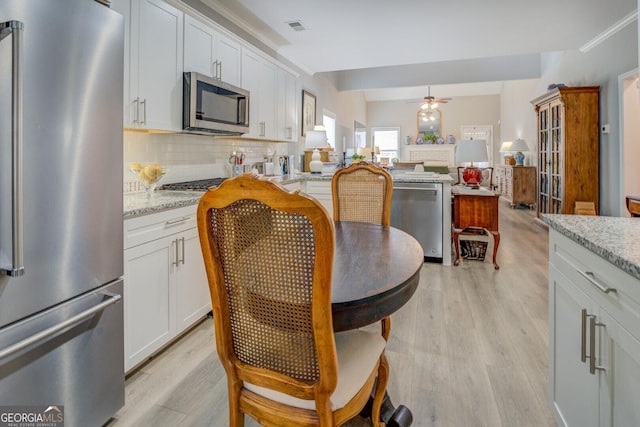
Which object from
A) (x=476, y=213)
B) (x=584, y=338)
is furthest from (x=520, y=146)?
(x=584, y=338)

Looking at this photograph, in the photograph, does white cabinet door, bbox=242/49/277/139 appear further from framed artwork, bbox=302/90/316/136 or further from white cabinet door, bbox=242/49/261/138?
framed artwork, bbox=302/90/316/136

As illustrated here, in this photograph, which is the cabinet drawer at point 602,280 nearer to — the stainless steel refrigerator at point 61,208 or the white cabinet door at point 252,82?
the stainless steel refrigerator at point 61,208

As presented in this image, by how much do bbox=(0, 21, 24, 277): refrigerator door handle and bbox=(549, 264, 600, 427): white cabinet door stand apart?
1740 millimetres

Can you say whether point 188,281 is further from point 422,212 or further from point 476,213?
point 476,213

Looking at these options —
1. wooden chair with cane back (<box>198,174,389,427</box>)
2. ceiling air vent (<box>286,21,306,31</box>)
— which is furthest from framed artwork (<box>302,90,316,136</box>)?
wooden chair with cane back (<box>198,174,389,427</box>)

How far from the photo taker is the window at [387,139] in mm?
12391

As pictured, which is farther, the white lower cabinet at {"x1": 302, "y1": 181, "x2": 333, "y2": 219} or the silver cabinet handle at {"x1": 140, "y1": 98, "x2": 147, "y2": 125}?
the white lower cabinet at {"x1": 302, "y1": 181, "x2": 333, "y2": 219}

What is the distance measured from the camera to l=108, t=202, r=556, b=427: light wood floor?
159 centimetres

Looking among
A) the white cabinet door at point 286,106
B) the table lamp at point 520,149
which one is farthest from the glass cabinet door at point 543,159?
the white cabinet door at point 286,106

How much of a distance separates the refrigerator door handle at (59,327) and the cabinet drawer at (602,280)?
170 centimetres

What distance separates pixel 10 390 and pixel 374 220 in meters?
1.87

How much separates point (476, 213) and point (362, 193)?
2051 mm

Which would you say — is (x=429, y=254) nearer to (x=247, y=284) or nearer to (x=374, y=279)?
(x=374, y=279)

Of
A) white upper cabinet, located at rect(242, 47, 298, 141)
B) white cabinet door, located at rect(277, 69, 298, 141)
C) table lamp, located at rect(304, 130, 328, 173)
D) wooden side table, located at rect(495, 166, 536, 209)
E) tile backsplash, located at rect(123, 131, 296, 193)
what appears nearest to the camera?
tile backsplash, located at rect(123, 131, 296, 193)
